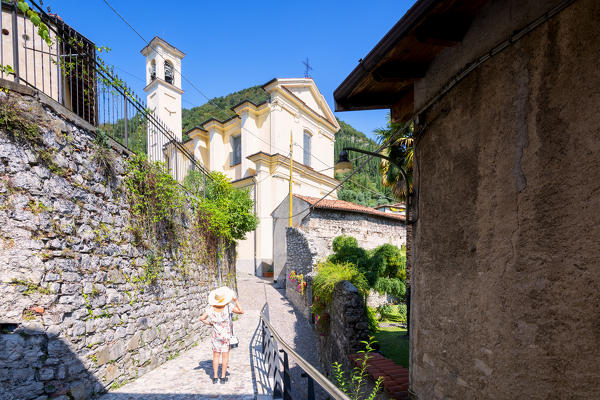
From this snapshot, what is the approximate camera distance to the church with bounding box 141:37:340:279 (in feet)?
63.7

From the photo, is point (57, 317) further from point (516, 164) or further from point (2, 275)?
point (516, 164)

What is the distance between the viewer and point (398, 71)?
3.43 metres

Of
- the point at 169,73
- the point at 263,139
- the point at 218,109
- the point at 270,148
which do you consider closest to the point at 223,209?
the point at 270,148

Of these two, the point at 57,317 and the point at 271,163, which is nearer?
the point at 57,317

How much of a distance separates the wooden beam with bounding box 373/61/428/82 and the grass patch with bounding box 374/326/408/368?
498cm

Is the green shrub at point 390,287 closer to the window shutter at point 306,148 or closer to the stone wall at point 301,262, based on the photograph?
the stone wall at point 301,262

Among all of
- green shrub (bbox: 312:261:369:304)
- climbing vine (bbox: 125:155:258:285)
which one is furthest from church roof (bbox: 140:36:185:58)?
green shrub (bbox: 312:261:369:304)

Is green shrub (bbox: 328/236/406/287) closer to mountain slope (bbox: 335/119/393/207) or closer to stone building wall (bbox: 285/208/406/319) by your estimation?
stone building wall (bbox: 285/208/406/319)

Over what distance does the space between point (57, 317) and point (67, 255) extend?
0.77m

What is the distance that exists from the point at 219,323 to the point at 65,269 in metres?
2.42

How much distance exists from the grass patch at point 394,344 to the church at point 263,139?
9.71 metres

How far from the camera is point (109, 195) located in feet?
16.1

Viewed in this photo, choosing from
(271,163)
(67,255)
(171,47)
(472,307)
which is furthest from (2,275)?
(171,47)

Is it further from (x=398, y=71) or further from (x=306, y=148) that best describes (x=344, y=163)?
(x=306, y=148)
